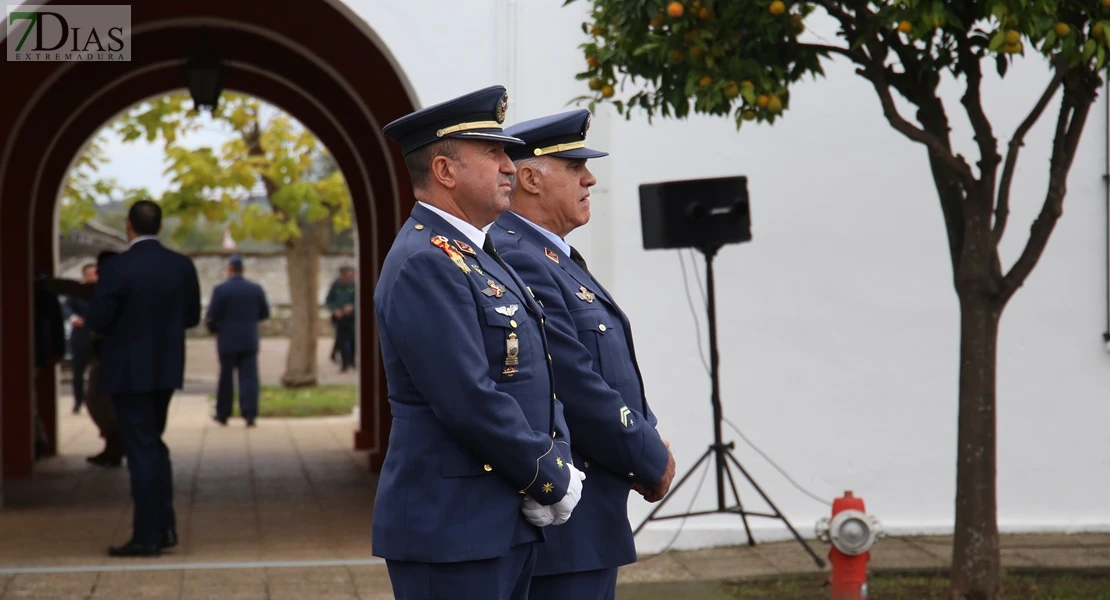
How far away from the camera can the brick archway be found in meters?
9.16

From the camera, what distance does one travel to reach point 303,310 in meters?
19.2

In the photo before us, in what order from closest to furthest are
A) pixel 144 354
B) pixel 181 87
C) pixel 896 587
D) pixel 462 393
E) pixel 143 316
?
pixel 462 393 < pixel 896 587 < pixel 144 354 < pixel 143 316 < pixel 181 87

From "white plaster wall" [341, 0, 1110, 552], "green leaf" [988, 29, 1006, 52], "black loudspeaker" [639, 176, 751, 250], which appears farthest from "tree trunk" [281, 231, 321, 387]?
"green leaf" [988, 29, 1006, 52]

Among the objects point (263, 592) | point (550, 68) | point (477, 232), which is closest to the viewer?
point (477, 232)

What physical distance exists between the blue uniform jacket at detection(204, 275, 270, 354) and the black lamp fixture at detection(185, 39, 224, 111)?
13.7 feet

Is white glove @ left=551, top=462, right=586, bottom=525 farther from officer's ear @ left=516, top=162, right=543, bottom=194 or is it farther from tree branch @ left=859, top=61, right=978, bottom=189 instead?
tree branch @ left=859, top=61, right=978, bottom=189

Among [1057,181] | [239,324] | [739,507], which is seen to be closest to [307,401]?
[239,324]

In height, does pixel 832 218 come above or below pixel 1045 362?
above

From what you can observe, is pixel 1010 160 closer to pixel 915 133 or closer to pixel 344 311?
pixel 915 133

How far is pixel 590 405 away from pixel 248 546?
4601mm

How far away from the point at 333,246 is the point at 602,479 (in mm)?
52838

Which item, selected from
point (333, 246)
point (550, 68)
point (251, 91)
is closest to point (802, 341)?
point (550, 68)

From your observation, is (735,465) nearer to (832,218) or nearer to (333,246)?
(832,218)

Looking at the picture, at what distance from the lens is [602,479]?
3.62m
